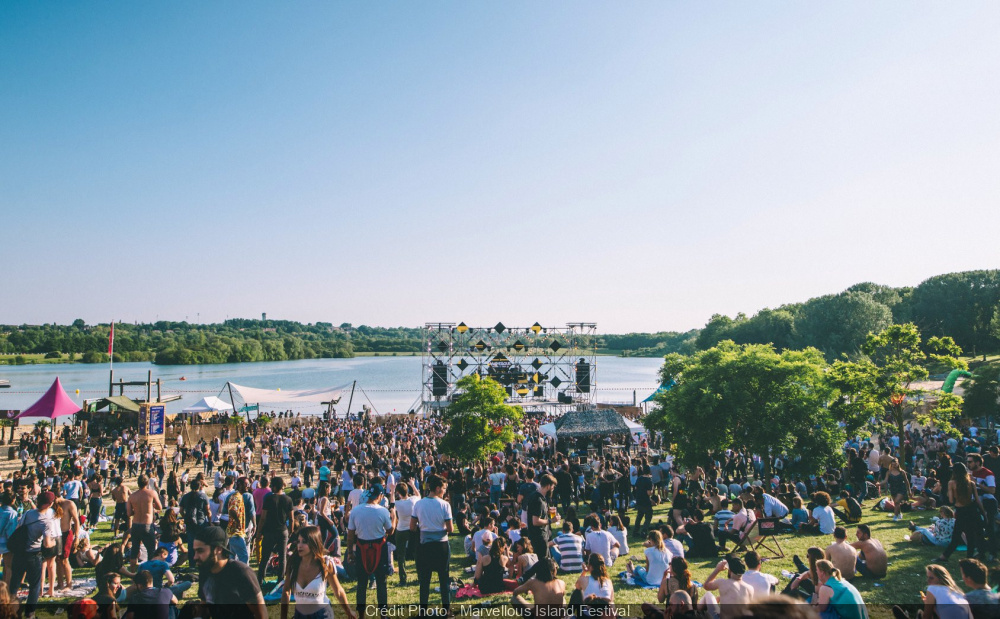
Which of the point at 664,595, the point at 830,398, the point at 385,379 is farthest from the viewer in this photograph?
the point at 385,379

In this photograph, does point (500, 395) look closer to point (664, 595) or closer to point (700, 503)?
point (700, 503)

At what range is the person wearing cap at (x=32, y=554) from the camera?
6.36m

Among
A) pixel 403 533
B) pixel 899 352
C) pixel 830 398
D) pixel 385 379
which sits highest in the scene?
pixel 899 352

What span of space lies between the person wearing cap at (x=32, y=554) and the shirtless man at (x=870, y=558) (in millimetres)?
10139

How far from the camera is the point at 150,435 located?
23609 millimetres

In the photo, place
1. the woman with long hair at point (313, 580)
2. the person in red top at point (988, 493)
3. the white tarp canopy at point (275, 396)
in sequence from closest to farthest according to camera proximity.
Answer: the woman with long hair at point (313, 580) < the person in red top at point (988, 493) < the white tarp canopy at point (275, 396)

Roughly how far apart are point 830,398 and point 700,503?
520 centimetres

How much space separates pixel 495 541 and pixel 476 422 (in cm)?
991

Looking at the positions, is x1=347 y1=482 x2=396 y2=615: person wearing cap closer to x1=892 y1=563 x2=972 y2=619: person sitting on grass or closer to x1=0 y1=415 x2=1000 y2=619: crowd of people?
x1=0 y1=415 x2=1000 y2=619: crowd of people

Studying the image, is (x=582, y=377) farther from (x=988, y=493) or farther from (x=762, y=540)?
(x=988, y=493)

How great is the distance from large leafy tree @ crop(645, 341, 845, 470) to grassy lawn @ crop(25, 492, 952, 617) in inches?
111

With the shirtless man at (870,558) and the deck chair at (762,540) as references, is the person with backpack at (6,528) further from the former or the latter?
the shirtless man at (870,558)

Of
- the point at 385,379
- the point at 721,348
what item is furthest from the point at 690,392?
the point at 385,379

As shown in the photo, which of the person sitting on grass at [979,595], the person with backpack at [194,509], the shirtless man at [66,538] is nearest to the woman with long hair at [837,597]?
the person sitting on grass at [979,595]
